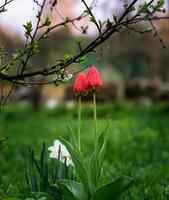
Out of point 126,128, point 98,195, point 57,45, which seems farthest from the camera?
point 57,45

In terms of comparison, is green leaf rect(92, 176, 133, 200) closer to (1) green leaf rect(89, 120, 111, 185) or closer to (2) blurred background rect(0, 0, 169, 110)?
(1) green leaf rect(89, 120, 111, 185)

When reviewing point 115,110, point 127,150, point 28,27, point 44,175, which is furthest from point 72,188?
point 115,110

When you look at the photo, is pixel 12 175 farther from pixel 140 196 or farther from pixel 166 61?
pixel 166 61

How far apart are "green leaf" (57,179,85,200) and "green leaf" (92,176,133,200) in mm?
125

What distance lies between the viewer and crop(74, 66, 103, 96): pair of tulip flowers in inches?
119

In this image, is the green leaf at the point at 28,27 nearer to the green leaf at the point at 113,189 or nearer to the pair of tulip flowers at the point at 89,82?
the pair of tulip flowers at the point at 89,82

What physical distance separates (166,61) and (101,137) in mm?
18119

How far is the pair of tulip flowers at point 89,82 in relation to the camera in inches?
119

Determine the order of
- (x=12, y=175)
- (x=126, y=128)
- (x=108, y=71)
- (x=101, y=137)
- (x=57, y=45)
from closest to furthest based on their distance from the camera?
(x=101, y=137) < (x=12, y=175) < (x=126, y=128) < (x=57, y=45) < (x=108, y=71)

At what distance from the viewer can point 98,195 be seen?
293cm

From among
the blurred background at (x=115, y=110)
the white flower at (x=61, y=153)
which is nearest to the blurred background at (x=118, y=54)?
the blurred background at (x=115, y=110)

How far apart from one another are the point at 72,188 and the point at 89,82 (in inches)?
23.7

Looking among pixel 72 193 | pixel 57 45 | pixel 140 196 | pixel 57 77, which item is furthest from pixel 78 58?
pixel 57 45

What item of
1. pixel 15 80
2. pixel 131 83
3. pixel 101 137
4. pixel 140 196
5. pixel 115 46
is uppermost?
pixel 115 46
